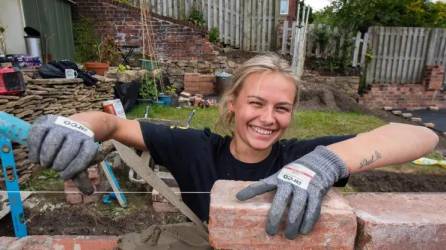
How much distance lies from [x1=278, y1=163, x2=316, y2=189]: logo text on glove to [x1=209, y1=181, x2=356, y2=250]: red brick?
98 millimetres

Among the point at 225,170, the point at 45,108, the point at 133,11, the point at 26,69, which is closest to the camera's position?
the point at 225,170

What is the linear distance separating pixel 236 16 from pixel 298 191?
1035 cm

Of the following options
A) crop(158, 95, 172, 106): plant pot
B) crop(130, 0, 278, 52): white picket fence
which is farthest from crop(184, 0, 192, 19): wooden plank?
crop(158, 95, 172, 106): plant pot

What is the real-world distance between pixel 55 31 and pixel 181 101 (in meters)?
3.35

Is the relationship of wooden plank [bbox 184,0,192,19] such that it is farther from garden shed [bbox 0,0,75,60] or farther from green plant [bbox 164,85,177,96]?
garden shed [bbox 0,0,75,60]

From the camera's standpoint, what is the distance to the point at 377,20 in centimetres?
1025

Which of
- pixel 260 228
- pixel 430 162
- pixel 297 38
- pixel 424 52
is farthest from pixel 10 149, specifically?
pixel 424 52

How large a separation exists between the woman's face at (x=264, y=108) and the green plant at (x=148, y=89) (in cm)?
651

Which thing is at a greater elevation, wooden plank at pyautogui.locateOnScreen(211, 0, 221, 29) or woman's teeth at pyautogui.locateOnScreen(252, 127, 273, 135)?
wooden plank at pyautogui.locateOnScreen(211, 0, 221, 29)

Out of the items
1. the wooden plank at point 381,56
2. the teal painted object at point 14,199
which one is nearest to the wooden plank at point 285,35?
the wooden plank at point 381,56

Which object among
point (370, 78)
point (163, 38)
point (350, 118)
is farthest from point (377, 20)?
point (163, 38)

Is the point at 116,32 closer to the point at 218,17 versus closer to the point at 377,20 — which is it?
the point at 218,17

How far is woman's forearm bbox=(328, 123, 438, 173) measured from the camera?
4.23 feet

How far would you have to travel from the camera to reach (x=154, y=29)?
9.59m
